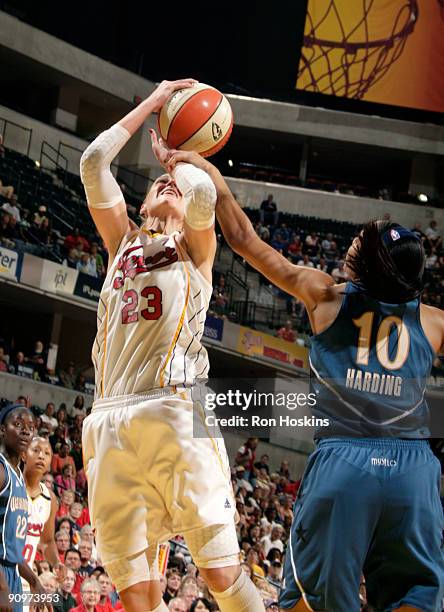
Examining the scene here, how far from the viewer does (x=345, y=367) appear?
3.49 metres

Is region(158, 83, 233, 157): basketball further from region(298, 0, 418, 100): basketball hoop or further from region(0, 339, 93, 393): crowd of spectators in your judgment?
region(298, 0, 418, 100): basketball hoop

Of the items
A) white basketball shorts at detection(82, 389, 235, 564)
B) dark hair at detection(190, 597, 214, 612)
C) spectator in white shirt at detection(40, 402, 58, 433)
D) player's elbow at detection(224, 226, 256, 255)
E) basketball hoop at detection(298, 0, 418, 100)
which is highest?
basketball hoop at detection(298, 0, 418, 100)

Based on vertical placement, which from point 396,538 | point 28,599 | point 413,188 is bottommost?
point 28,599

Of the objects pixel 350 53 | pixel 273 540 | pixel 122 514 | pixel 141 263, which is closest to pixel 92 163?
pixel 141 263

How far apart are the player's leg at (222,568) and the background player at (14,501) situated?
194 cm

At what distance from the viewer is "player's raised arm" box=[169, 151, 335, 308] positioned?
11.8 feet

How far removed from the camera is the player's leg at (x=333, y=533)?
3.27 meters

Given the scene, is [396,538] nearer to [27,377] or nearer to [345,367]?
[345,367]

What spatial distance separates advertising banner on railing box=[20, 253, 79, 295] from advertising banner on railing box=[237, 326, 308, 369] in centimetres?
432

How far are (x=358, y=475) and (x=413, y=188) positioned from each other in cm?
2510

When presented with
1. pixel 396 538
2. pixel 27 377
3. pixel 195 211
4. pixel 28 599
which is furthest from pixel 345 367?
pixel 27 377

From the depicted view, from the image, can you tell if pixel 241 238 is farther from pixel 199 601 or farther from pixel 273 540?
pixel 273 540

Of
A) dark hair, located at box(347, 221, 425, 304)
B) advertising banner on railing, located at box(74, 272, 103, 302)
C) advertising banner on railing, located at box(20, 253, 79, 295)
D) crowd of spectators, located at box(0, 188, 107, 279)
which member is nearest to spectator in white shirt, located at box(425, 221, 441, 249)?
crowd of spectators, located at box(0, 188, 107, 279)

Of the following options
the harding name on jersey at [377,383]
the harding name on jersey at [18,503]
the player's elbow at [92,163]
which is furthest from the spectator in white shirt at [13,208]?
the harding name on jersey at [377,383]
